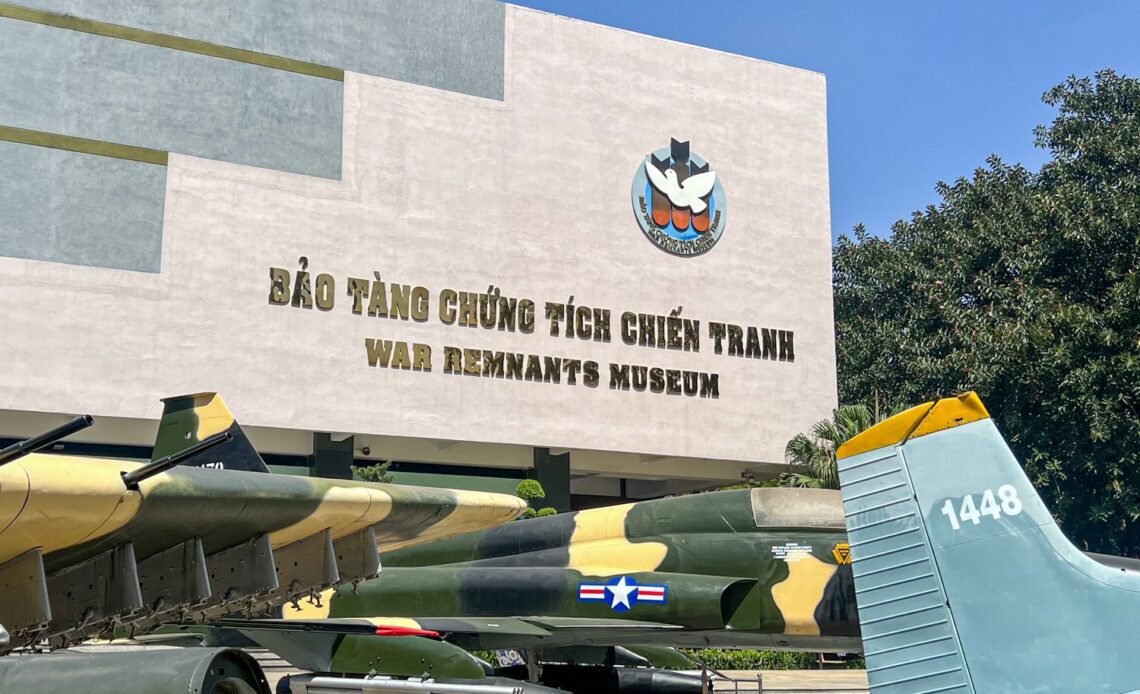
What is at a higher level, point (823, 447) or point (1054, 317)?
point (1054, 317)

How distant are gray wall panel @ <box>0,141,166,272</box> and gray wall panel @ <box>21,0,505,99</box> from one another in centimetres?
483

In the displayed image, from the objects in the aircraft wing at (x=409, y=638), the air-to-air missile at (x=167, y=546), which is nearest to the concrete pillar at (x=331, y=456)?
the aircraft wing at (x=409, y=638)

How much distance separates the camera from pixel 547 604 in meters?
17.1

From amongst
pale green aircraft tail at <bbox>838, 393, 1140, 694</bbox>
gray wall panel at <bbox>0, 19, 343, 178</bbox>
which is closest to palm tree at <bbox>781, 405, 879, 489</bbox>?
gray wall panel at <bbox>0, 19, 343, 178</bbox>

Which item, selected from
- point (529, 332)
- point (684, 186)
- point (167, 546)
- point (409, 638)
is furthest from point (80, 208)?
point (167, 546)

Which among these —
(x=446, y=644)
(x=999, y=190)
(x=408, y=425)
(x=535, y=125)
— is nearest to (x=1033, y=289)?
(x=999, y=190)

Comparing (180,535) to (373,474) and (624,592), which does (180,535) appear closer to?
(624,592)

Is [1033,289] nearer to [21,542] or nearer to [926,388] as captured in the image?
[926,388]

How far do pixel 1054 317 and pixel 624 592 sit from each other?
28.3m

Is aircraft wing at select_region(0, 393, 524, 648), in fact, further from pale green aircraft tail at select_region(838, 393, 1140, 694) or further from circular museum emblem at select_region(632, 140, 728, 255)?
circular museum emblem at select_region(632, 140, 728, 255)

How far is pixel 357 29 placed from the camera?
131 ft

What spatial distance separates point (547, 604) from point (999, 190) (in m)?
41.0

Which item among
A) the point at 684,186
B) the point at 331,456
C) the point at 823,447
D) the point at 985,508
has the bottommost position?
the point at 985,508

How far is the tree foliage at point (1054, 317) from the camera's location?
38.8m
